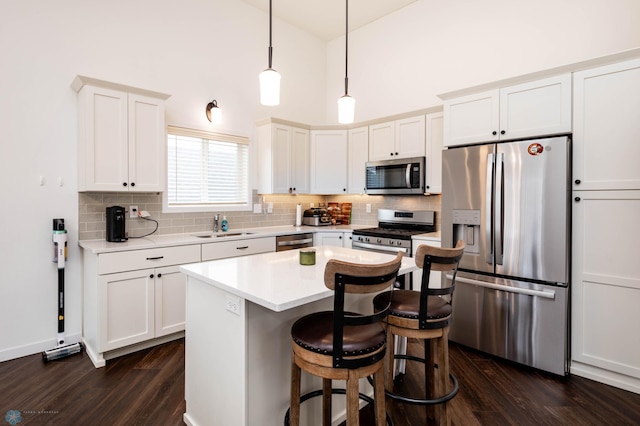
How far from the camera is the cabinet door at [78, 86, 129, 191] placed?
2.84m

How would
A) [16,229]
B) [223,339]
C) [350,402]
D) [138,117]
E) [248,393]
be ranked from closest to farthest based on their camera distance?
[350,402] → [248,393] → [223,339] → [16,229] → [138,117]

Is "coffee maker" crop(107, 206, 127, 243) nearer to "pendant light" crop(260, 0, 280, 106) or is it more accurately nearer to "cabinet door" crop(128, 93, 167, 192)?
"cabinet door" crop(128, 93, 167, 192)

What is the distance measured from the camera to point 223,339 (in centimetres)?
168

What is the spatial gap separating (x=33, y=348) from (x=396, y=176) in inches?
160

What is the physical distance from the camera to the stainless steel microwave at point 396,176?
3955mm

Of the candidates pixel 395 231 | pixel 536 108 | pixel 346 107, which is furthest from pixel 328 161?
pixel 536 108

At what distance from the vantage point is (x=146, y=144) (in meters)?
3.17

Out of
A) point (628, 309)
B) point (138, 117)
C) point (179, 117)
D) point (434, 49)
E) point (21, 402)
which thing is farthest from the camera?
point (434, 49)

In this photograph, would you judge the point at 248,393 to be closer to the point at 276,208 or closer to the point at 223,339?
the point at 223,339

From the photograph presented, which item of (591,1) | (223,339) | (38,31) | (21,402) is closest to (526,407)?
(223,339)

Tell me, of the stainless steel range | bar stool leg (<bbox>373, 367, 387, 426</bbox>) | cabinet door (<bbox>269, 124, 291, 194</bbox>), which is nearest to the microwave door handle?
the stainless steel range

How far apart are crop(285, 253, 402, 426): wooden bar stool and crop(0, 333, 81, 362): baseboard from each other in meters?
2.68

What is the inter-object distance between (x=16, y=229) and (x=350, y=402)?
10.4 ft

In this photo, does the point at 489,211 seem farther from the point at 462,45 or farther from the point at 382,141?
the point at 462,45
